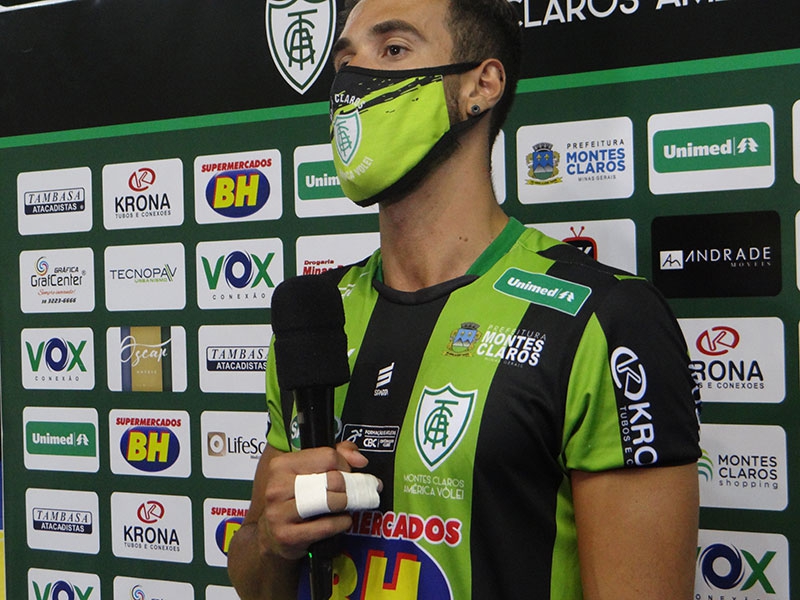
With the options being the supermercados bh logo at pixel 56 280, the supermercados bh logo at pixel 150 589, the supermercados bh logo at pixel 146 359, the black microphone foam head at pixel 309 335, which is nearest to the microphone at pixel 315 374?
the black microphone foam head at pixel 309 335

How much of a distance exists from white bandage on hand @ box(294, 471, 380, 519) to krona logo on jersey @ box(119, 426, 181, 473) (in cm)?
114

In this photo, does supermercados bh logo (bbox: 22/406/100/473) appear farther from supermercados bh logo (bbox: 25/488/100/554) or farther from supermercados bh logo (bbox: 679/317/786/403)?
supermercados bh logo (bbox: 679/317/786/403)

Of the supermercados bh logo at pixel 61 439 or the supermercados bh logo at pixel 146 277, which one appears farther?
the supermercados bh logo at pixel 61 439

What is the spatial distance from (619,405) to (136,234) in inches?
54.3

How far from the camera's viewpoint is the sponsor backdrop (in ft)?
4.79

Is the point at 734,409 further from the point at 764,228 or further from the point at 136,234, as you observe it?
the point at 136,234

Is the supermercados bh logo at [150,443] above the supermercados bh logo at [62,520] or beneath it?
above

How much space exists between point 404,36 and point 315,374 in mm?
474

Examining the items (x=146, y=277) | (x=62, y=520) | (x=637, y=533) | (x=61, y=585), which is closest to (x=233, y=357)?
(x=146, y=277)

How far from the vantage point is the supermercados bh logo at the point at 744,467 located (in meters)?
1.44

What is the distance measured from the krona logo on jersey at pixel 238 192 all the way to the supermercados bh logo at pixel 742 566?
1.09m

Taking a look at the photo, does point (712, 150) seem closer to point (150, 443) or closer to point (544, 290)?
point (544, 290)

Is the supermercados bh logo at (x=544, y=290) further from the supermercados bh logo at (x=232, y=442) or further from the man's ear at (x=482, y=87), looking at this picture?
the supermercados bh logo at (x=232, y=442)

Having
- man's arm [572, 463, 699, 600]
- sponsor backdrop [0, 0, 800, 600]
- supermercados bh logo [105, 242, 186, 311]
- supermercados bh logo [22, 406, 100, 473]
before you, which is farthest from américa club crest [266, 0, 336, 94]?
man's arm [572, 463, 699, 600]
